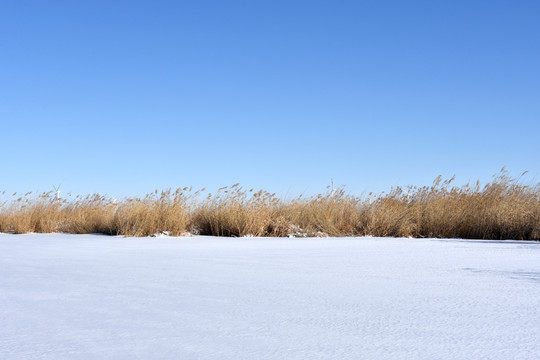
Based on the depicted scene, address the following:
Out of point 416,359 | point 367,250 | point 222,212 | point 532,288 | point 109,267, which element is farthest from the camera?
point 222,212

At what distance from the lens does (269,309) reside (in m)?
1.96

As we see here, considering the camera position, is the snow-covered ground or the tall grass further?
the tall grass

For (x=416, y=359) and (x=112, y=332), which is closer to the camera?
(x=416, y=359)

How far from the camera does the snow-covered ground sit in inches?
56.4

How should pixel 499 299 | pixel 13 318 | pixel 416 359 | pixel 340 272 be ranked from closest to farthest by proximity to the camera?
pixel 416 359
pixel 13 318
pixel 499 299
pixel 340 272

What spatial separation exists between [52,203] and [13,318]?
859 cm

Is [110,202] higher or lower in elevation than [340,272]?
higher

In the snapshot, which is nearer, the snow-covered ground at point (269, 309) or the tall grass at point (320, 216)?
the snow-covered ground at point (269, 309)

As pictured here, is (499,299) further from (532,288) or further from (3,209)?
(3,209)

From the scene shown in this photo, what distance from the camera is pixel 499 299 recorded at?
7.14 feet

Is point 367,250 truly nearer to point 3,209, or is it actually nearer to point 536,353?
point 536,353

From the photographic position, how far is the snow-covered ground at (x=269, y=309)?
1434mm

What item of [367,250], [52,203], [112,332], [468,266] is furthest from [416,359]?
[52,203]

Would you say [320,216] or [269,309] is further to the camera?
[320,216]
